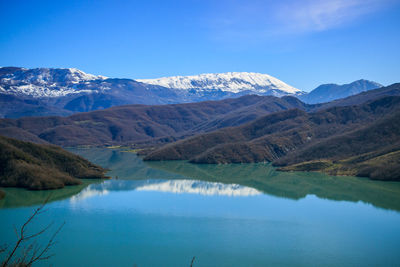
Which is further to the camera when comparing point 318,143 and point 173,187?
point 318,143

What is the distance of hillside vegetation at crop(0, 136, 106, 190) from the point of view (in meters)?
46.1

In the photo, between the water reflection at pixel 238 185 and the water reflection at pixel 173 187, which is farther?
the water reflection at pixel 173 187

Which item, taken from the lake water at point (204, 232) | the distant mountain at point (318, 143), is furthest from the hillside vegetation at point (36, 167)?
the distant mountain at point (318, 143)

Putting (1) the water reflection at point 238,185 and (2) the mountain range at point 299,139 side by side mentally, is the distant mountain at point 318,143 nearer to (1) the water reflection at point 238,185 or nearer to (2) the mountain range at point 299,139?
(2) the mountain range at point 299,139

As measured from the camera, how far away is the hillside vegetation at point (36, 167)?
46.1 metres

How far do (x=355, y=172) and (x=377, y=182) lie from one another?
7876mm

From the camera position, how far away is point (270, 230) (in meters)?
31.9

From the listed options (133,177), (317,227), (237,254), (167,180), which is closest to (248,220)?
(317,227)

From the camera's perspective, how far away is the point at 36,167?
48.3 metres

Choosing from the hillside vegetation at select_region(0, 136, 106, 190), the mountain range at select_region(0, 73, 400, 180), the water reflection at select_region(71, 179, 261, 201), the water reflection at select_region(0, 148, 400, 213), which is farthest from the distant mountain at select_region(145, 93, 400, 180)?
the hillside vegetation at select_region(0, 136, 106, 190)

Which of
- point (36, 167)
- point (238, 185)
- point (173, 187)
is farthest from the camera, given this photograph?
point (238, 185)

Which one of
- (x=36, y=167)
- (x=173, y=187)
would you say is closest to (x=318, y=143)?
(x=173, y=187)

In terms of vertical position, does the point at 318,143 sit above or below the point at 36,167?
above

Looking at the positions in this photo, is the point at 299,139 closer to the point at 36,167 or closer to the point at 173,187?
the point at 173,187
